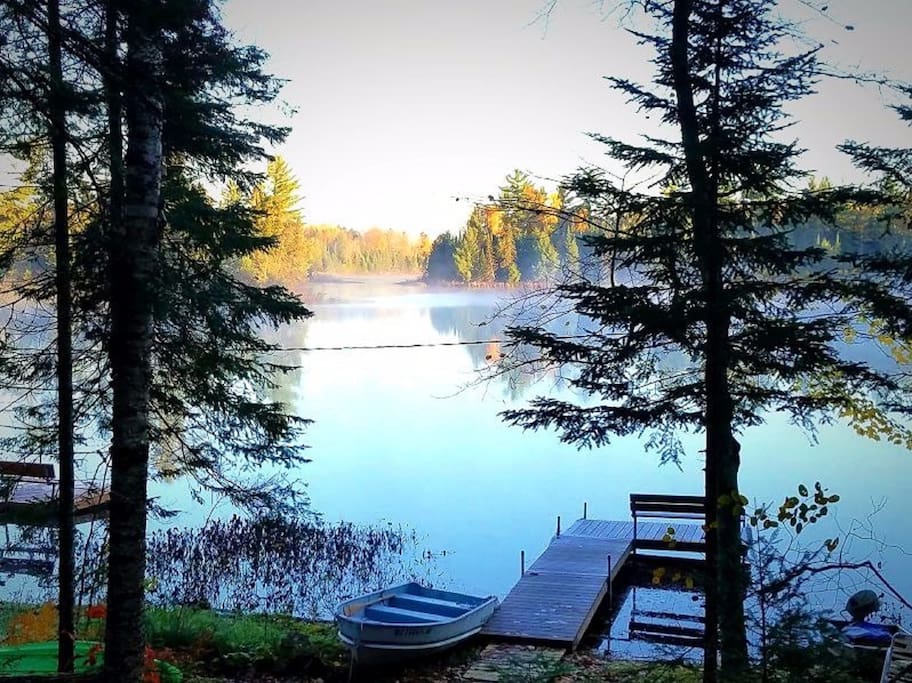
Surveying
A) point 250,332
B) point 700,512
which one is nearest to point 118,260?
point 250,332

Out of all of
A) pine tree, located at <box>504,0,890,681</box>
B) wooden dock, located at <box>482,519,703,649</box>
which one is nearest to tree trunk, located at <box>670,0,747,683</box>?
pine tree, located at <box>504,0,890,681</box>

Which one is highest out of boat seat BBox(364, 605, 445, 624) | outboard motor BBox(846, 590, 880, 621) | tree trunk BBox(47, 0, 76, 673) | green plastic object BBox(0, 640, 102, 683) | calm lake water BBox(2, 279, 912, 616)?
tree trunk BBox(47, 0, 76, 673)

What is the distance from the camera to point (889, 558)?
12180mm

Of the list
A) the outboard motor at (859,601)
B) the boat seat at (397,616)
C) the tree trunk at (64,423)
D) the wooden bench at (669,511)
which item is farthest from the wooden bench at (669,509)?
the tree trunk at (64,423)

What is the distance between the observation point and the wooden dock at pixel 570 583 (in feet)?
27.8

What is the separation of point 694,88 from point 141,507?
4.85 meters

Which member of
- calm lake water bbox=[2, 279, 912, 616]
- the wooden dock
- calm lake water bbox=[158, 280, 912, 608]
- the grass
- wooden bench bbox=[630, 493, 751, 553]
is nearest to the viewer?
the grass

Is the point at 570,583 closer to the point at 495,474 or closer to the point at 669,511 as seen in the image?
the point at 669,511

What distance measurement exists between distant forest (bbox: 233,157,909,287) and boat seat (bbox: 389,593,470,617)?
Result: 3.61 metres

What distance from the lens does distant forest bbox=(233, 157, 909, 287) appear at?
24.1ft

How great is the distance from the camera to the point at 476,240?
3575cm

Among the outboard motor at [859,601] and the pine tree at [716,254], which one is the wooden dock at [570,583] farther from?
the pine tree at [716,254]

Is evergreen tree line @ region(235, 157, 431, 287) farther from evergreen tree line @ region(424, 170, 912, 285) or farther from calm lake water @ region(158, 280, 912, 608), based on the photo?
evergreen tree line @ region(424, 170, 912, 285)

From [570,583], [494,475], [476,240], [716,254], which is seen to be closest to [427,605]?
[570,583]
